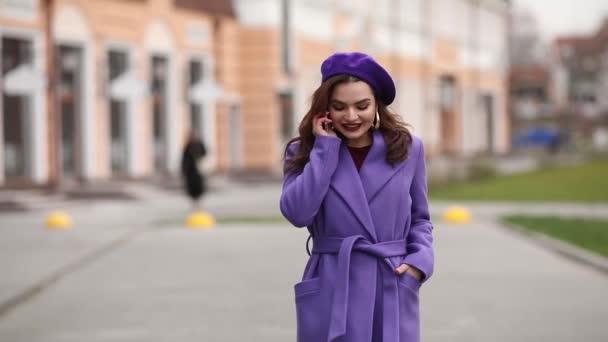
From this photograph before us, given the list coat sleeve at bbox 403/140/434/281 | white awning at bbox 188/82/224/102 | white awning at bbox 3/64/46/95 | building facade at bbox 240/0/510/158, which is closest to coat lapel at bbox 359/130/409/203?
coat sleeve at bbox 403/140/434/281

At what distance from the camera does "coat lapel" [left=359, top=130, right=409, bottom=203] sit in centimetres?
397

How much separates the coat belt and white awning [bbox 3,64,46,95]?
67.5 feet

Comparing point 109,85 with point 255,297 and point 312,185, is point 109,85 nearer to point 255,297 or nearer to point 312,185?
point 255,297

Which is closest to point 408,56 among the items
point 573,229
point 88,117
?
point 88,117

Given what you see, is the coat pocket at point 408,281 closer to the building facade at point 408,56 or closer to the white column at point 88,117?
the building facade at point 408,56

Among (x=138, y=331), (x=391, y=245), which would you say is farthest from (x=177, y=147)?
(x=391, y=245)

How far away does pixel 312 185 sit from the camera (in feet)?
12.7

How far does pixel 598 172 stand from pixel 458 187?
9.24 meters

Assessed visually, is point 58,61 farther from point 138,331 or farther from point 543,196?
point 138,331

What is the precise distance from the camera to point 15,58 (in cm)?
2434

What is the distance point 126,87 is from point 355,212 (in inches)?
980

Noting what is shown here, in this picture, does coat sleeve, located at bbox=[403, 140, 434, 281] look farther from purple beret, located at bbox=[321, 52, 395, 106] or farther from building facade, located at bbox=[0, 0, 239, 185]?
building facade, located at bbox=[0, 0, 239, 185]

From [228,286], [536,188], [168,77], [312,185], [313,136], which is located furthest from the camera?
[168,77]

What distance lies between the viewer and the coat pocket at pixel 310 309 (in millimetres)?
3973
